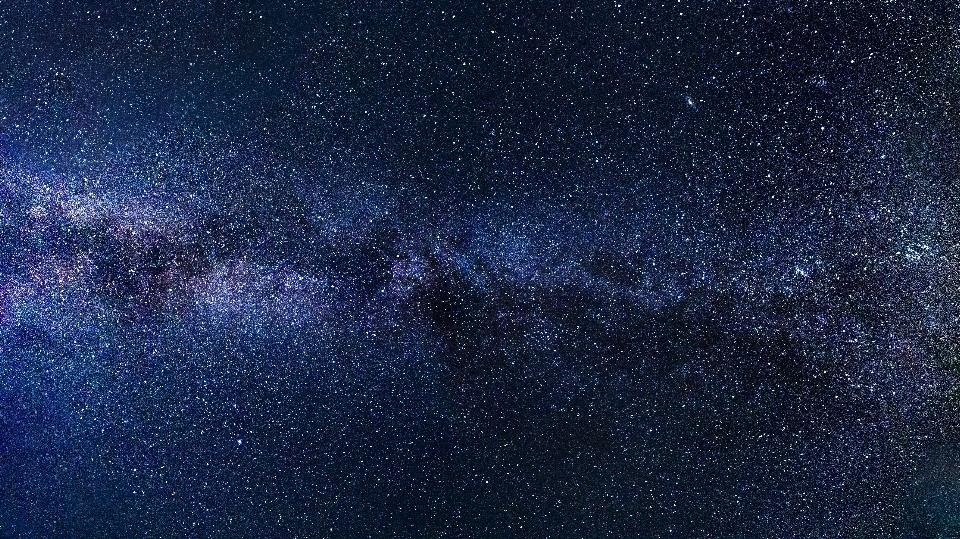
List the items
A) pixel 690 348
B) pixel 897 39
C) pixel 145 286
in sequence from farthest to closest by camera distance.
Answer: pixel 145 286 < pixel 690 348 < pixel 897 39

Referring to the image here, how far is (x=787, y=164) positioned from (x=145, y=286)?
1.26 m

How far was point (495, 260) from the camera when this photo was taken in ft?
3.93

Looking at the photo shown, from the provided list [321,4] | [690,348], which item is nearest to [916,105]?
[690,348]

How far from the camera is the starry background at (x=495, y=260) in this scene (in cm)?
112

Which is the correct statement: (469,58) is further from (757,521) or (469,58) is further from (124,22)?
(757,521)

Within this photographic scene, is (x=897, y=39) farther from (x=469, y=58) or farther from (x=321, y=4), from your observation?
(x=321, y=4)

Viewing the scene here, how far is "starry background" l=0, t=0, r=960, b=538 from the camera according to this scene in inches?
43.9

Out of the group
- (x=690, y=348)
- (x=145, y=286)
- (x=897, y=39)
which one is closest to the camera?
(x=897, y=39)

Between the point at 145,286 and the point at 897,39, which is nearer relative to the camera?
the point at 897,39

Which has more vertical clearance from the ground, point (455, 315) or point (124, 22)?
point (124, 22)

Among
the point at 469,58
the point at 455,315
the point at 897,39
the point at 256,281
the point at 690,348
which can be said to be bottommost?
the point at 690,348

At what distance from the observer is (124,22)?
125 cm

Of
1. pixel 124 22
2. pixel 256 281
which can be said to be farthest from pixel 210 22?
pixel 256 281

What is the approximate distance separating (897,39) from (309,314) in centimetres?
117
